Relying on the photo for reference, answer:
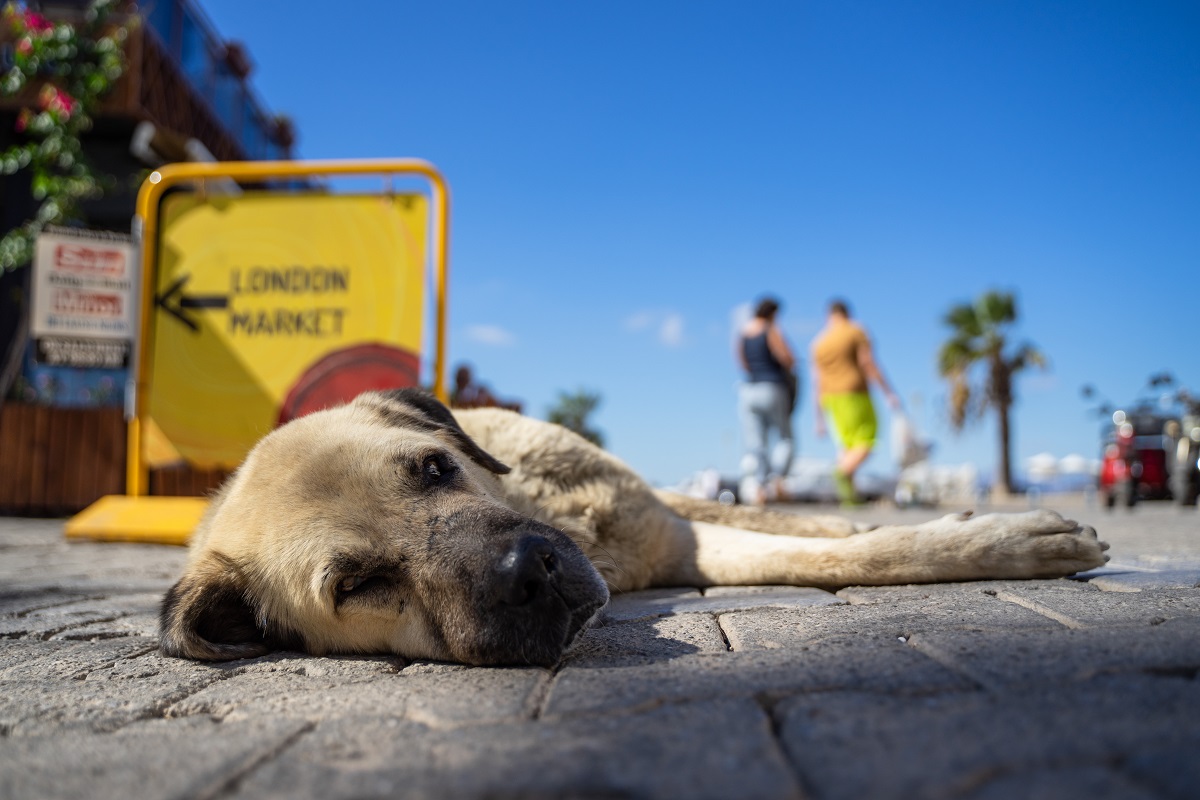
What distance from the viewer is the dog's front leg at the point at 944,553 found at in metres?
2.76

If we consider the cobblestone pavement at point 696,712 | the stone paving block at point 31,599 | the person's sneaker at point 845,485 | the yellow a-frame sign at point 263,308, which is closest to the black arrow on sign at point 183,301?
the yellow a-frame sign at point 263,308

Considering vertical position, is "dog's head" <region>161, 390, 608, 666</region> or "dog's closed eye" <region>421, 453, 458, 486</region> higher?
"dog's closed eye" <region>421, 453, 458, 486</region>

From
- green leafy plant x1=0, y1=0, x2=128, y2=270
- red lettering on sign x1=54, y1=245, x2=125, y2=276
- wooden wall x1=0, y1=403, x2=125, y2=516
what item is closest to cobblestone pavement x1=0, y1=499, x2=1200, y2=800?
red lettering on sign x1=54, y1=245, x2=125, y2=276

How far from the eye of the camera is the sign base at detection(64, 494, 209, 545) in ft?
19.5

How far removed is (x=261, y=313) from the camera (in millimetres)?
6395

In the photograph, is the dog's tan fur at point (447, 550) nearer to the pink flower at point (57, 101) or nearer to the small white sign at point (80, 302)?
the small white sign at point (80, 302)

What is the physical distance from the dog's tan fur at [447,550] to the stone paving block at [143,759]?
621mm

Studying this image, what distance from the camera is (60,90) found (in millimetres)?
12164

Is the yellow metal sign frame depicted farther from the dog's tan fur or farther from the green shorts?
the green shorts

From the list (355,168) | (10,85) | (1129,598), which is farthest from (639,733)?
(10,85)

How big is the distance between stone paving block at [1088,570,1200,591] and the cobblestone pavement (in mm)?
54

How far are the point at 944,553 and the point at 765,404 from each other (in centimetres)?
672

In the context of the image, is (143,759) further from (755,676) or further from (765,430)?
(765,430)

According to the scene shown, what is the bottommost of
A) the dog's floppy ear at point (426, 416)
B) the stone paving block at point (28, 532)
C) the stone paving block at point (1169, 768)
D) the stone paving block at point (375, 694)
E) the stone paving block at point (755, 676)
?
the stone paving block at point (28, 532)
